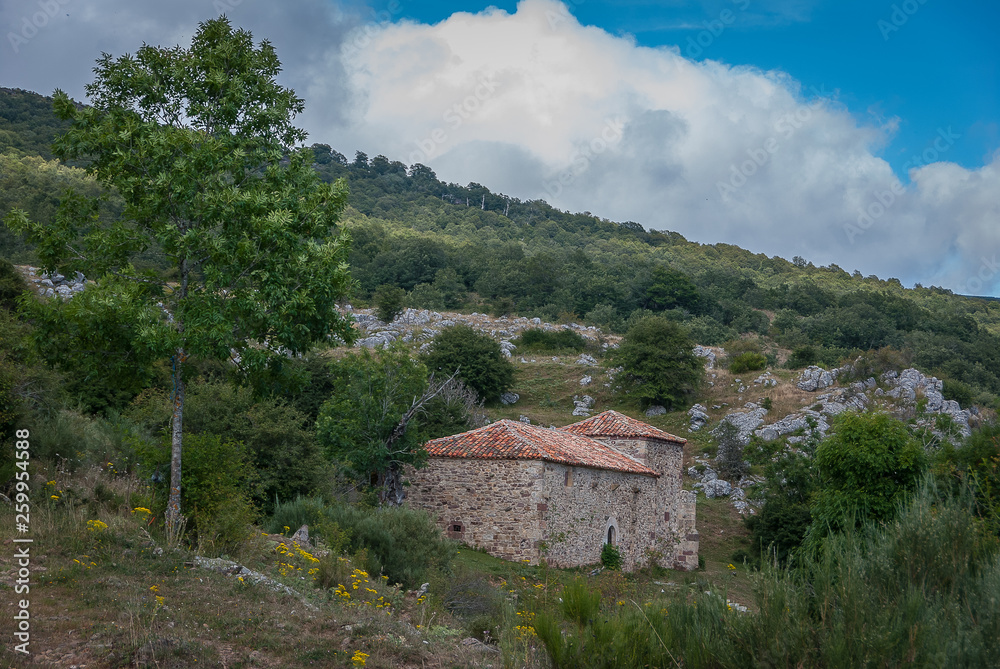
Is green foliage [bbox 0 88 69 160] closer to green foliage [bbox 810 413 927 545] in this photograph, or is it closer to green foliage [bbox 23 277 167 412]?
green foliage [bbox 23 277 167 412]

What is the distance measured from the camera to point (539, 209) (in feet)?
381

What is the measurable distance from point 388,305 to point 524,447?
31885mm

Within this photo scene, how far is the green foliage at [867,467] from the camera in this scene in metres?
17.1

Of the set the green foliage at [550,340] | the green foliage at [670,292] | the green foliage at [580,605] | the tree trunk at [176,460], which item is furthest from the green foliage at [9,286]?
the green foliage at [670,292]

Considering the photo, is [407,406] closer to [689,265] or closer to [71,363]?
[71,363]

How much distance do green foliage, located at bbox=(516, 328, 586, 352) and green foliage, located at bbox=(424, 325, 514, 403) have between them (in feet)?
32.8

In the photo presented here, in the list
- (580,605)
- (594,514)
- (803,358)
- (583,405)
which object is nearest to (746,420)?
(583,405)

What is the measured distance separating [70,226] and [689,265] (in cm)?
8091

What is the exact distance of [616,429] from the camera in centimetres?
2438

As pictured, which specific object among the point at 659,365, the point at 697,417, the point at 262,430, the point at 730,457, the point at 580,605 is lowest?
the point at 580,605

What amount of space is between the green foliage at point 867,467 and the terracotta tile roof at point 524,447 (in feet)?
19.1

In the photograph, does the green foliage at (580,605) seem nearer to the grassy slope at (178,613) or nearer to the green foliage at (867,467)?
the grassy slope at (178,613)

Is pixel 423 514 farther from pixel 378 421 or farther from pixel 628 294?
pixel 628 294

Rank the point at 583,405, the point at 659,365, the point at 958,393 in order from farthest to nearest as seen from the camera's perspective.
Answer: the point at 659,365, the point at 583,405, the point at 958,393
